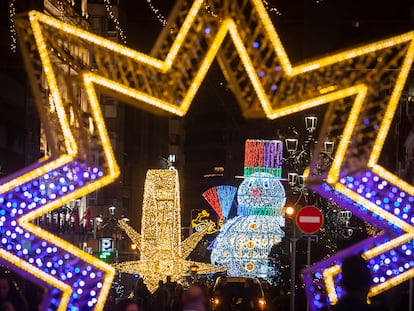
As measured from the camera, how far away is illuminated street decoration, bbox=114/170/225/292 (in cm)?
4178

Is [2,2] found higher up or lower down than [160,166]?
higher up

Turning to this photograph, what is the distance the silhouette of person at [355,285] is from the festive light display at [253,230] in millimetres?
43167

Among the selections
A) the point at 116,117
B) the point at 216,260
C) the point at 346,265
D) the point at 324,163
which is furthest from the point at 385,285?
the point at 116,117

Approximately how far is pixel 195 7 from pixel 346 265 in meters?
5.01

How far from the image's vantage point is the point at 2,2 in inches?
1812

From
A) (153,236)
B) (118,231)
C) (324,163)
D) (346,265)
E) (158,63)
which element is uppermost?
(158,63)

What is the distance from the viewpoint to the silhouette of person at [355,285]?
22.8 feet

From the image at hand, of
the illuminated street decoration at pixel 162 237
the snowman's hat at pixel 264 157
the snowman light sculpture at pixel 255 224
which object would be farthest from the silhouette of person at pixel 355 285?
the snowman's hat at pixel 264 157

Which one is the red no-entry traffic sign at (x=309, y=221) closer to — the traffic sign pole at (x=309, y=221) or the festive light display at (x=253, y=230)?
the traffic sign pole at (x=309, y=221)

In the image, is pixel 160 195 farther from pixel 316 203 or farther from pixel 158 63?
pixel 158 63

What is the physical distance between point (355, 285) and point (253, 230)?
44.7 meters

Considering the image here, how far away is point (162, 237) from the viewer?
45406 mm

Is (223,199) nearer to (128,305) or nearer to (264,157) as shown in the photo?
(264,157)

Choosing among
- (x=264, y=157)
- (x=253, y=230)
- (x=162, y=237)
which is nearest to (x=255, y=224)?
(x=253, y=230)
